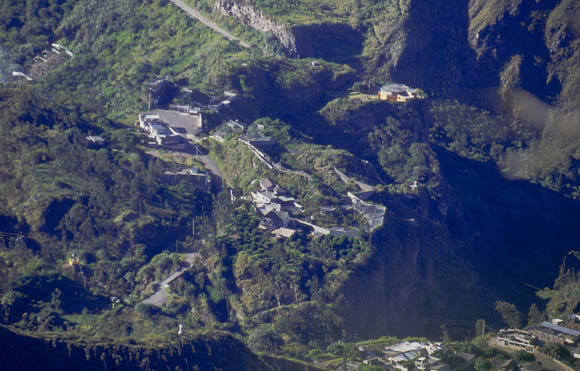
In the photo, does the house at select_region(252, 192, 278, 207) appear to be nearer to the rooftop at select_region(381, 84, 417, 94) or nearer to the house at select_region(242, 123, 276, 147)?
the house at select_region(242, 123, 276, 147)

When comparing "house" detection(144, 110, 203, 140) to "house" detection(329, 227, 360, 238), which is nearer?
"house" detection(329, 227, 360, 238)

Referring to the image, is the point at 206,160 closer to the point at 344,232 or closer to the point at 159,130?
the point at 159,130

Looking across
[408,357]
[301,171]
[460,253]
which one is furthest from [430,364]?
[301,171]

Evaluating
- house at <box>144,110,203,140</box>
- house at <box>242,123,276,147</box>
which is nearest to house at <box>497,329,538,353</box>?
house at <box>242,123,276,147</box>

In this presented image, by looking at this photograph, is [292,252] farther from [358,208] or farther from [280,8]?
[280,8]

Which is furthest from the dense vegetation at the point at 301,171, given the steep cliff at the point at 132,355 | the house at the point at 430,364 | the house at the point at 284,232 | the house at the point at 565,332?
the house at the point at 430,364

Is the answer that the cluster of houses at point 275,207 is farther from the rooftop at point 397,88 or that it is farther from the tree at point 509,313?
the rooftop at point 397,88
